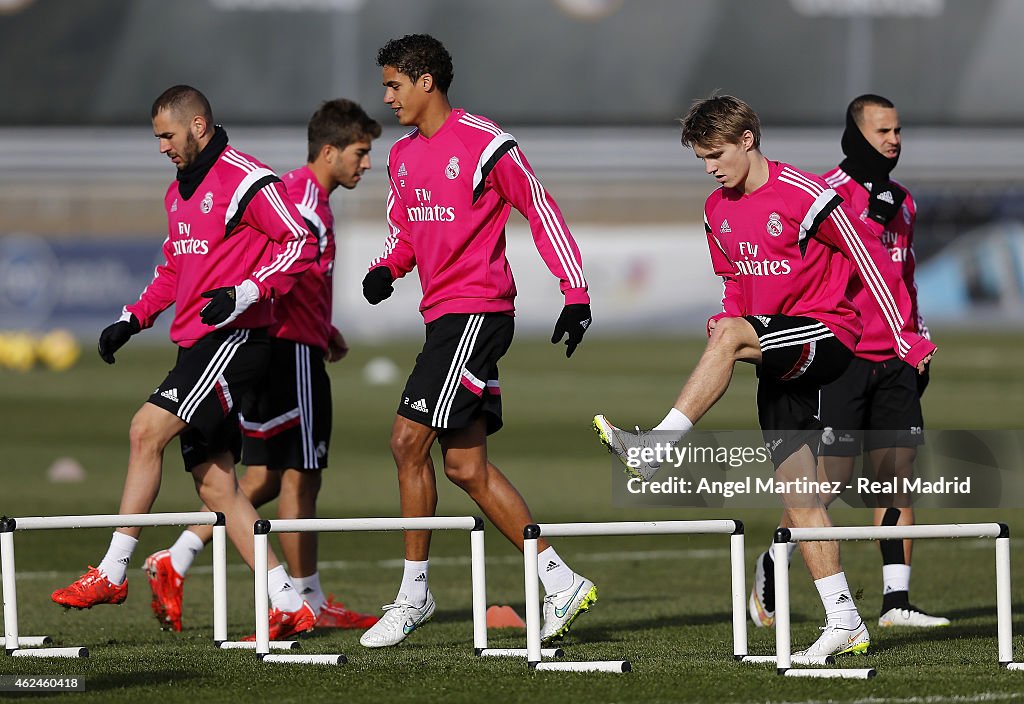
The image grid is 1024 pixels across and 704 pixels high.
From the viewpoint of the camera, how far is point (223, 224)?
760cm

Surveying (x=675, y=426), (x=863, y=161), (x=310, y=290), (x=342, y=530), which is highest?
(x=863, y=161)

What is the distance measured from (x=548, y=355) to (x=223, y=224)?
990 inches

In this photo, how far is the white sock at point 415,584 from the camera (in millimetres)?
7125

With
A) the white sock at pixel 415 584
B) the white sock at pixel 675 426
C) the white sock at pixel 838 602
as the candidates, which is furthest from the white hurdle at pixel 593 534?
the white sock at pixel 415 584

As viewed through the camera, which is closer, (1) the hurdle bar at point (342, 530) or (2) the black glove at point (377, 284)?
(1) the hurdle bar at point (342, 530)

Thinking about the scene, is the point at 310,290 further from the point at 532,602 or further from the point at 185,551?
the point at 532,602


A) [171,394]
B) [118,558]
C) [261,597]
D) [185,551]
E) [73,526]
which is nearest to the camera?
[261,597]

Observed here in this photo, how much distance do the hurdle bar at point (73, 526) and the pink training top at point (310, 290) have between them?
1866 millimetres

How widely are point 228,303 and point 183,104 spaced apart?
3.15 feet

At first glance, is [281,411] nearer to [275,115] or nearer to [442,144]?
Result: [442,144]

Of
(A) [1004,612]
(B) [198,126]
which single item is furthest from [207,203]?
(A) [1004,612]

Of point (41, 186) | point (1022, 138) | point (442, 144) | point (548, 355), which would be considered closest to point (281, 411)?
point (442, 144)

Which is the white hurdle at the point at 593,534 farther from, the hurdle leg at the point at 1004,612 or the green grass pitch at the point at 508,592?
the hurdle leg at the point at 1004,612

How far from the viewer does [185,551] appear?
818 centimetres
